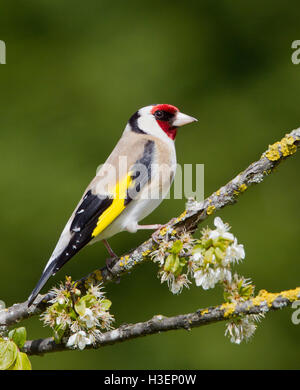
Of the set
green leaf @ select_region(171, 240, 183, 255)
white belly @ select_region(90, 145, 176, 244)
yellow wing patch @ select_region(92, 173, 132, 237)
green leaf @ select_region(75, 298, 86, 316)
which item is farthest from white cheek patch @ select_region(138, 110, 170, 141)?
green leaf @ select_region(75, 298, 86, 316)

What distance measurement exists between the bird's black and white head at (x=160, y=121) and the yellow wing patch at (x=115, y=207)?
50 cm

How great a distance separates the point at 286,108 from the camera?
5441mm

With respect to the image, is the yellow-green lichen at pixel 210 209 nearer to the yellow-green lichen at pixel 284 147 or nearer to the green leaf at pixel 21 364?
the yellow-green lichen at pixel 284 147

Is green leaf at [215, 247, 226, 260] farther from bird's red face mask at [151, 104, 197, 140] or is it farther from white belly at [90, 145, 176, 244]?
bird's red face mask at [151, 104, 197, 140]

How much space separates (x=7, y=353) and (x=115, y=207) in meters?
0.93

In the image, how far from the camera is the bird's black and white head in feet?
10.4

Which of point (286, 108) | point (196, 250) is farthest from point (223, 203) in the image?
point (286, 108)

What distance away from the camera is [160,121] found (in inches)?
126

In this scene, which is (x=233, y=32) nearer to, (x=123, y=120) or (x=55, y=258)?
(x=123, y=120)

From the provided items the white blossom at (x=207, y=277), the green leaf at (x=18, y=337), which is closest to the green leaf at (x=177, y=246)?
the white blossom at (x=207, y=277)

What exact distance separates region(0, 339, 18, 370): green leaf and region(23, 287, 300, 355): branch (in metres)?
0.24

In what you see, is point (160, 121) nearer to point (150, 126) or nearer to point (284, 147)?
point (150, 126)

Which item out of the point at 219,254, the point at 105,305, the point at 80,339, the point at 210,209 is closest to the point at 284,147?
the point at 210,209

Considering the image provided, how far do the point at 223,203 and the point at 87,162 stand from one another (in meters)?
3.27
